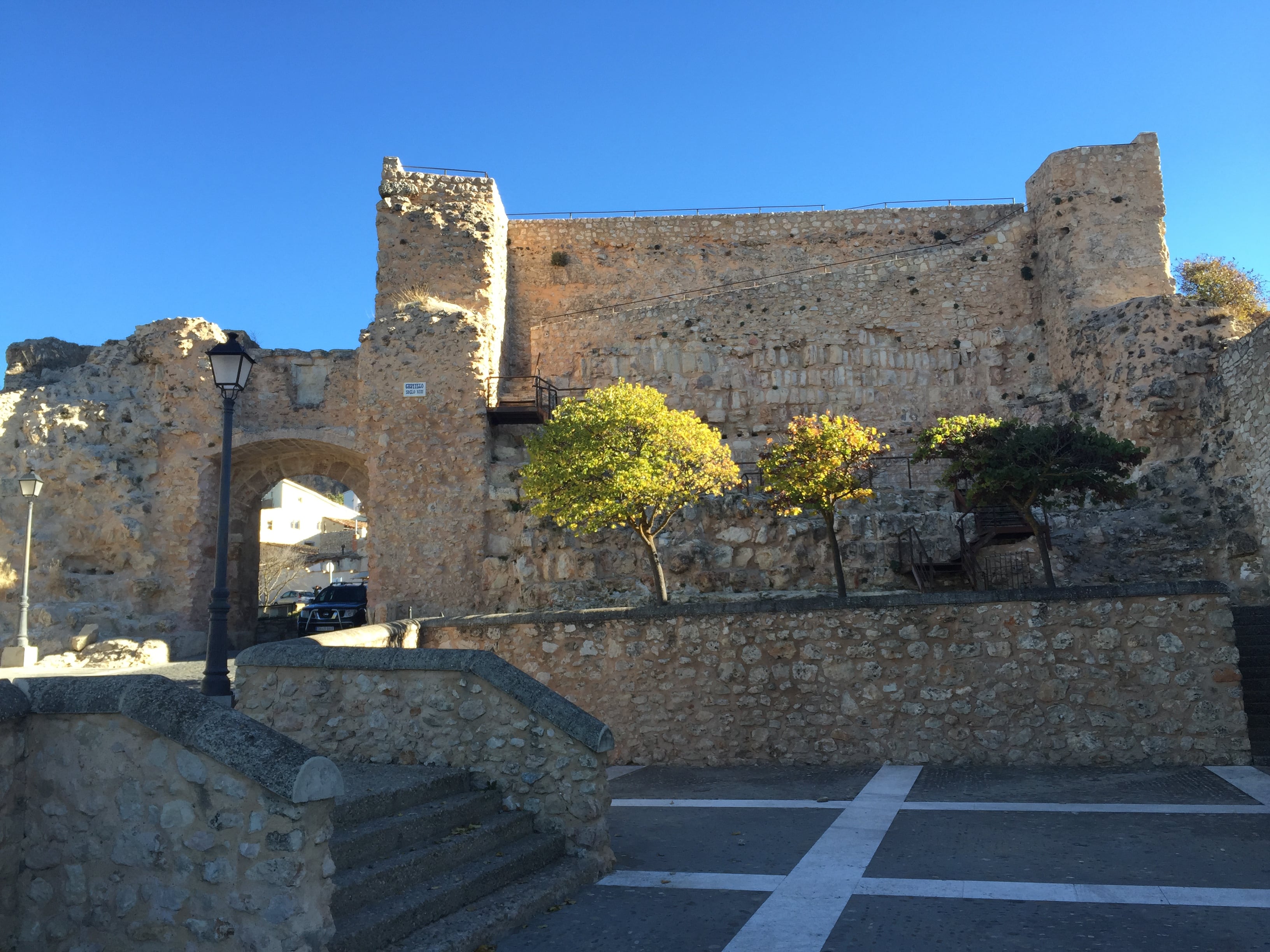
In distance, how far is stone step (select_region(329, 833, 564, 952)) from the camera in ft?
13.9

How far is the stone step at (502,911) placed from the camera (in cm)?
443

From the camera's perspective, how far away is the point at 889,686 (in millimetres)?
9633

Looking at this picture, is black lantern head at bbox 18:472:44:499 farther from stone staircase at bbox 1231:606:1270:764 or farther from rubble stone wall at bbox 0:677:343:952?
stone staircase at bbox 1231:606:1270:764

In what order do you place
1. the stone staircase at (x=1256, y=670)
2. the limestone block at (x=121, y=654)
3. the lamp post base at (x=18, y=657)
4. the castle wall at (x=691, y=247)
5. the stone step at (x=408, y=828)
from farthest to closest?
the castle wall at (x=691, y=247), the limestone block at (x=121, y=654), the lamp post base at (x=18, y=657), the stone staircase at (x=1256, y=670), the stone step at (x=408, y=828)

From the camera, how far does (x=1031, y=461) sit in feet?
35.3

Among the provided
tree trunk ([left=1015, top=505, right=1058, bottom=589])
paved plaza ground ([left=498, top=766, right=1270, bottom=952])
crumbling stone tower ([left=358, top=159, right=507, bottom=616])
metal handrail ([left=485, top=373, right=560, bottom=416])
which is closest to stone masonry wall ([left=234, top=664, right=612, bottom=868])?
paved plaza ground ([left=498, top=766, right=1270, bottom=952])

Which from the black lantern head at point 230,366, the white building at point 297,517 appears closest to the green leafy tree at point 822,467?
the black lantern head at point 230,366

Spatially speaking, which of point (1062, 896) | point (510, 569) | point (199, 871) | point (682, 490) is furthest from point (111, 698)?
point (510, 569)

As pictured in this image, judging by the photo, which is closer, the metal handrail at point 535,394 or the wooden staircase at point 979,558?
the wooden staircase at point 979,558

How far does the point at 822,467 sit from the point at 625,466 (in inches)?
101

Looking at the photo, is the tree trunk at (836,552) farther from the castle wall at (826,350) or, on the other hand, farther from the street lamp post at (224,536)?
the castle wall at (826,350)

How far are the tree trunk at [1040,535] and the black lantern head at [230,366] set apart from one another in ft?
28.3

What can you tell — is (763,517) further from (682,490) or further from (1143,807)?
(1143,807)

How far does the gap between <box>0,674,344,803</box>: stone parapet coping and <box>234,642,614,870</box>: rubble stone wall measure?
6.67ft
